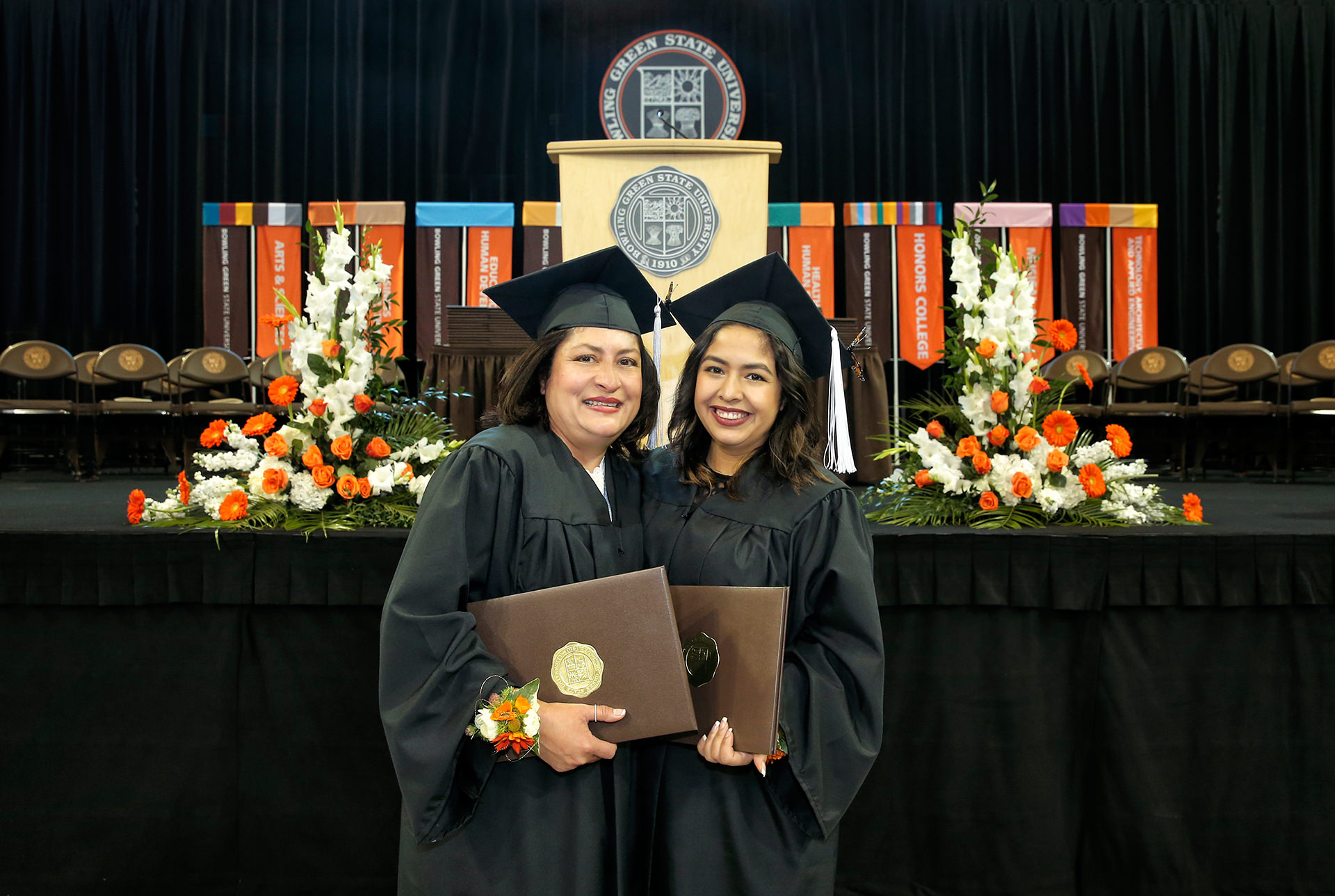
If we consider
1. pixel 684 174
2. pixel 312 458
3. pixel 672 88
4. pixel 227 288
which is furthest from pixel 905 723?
pixel 227 288

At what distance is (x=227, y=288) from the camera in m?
9.48

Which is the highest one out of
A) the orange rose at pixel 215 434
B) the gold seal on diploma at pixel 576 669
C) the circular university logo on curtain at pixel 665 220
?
the circular university logo on curtain at pixel 665 220

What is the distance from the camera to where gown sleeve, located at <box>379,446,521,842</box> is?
1.50m

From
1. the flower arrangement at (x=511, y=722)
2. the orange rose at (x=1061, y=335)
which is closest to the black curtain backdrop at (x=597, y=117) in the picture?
the orange rose at (x=1061, y=335)

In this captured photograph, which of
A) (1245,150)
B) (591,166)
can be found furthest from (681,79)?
(591,166)

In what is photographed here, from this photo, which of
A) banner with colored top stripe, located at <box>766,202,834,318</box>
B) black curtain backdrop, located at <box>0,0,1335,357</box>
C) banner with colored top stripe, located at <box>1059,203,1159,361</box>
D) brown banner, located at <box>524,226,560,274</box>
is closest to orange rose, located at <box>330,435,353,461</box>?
brown banner, located at <box>524,226,560,274</box>

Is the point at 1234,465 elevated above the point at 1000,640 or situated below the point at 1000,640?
above

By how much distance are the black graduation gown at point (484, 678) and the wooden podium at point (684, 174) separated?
6.07ft

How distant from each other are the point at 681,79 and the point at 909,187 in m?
2.70

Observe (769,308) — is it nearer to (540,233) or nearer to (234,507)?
(234,507)

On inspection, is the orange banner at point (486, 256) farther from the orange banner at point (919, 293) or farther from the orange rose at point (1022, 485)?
the orange rose at point (1022, 485)

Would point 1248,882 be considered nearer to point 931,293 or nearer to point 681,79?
point 931,293

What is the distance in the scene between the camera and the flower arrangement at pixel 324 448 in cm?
256

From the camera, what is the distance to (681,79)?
9812 millimetres
